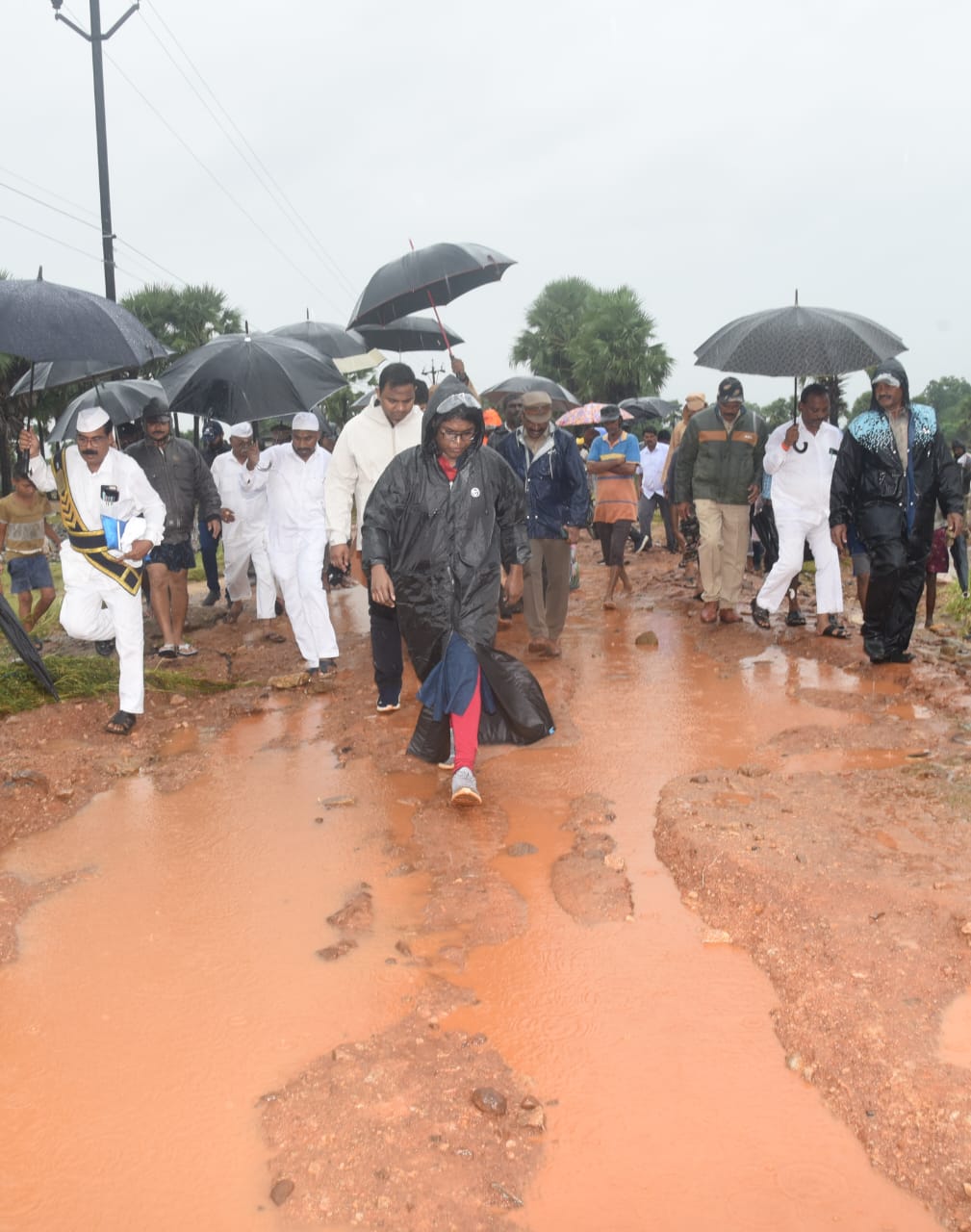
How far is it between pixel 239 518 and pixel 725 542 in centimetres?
408

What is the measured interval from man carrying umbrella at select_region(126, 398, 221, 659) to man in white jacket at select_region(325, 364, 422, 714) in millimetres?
2117

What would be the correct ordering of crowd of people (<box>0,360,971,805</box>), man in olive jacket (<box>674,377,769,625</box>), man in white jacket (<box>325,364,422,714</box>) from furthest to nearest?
man in olive jacket (<box>674,377,769,625</box>) < man in white jacket (<box>325,364,422,714</box>) < crowd of people (<box>0,360,971,805</box>)

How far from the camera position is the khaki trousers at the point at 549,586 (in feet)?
24.4

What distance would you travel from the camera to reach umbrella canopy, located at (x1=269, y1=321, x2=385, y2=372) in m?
10.3

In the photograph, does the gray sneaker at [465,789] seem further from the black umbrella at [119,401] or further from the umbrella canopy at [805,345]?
the black umbrella at [119,401]

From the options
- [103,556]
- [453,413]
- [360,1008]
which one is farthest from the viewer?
[103,556]

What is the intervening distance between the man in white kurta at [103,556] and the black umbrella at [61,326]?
35cm

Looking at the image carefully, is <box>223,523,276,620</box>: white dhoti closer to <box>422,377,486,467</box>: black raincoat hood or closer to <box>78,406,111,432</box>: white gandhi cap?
<box>78,406,111,432</box>: white gandhi cap

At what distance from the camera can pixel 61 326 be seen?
18.4 feet

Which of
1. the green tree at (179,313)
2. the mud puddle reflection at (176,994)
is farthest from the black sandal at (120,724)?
the green tree at (179,313)

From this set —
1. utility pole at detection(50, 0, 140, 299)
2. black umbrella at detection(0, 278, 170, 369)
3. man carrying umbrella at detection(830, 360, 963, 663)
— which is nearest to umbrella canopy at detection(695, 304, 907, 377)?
man carrying umbrella at detection(830, 360, 963, 663)

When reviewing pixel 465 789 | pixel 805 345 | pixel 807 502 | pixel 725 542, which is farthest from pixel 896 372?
pixel 465 789

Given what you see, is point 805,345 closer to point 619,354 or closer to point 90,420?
point 90,420

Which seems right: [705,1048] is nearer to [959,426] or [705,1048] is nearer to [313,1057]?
[313,1057]
